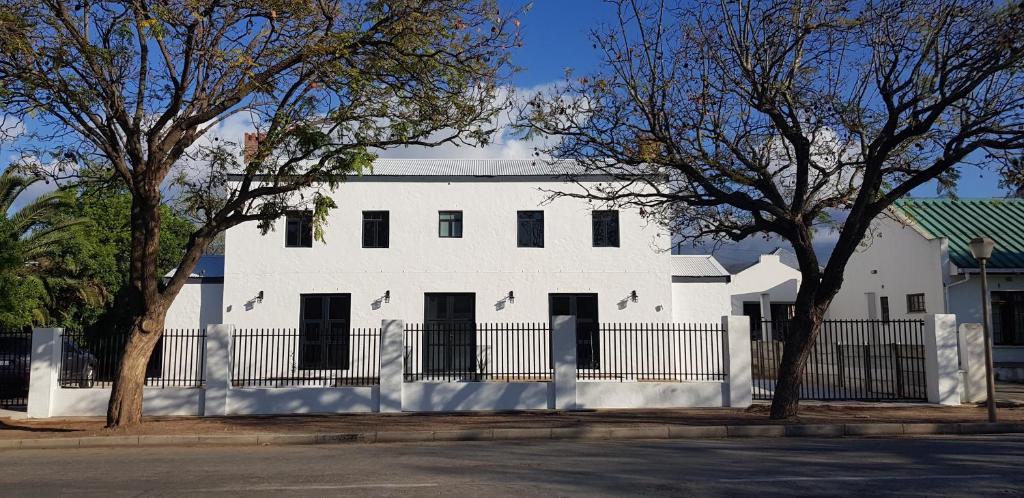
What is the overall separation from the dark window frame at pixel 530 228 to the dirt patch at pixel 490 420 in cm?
781

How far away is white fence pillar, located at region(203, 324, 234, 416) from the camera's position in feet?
48.9

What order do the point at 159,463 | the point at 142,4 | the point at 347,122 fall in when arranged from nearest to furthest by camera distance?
the point at 159,463 → the point at 142,4 → the point at 347,122

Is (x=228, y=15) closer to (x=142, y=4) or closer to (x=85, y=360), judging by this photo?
(x=142, y=4)

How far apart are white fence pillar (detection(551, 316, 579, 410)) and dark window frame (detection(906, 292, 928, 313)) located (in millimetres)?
12585

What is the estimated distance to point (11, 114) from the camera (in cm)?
1232

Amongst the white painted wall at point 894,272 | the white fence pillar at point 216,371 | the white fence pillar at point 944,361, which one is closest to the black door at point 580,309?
the white painted wall at point 894,272

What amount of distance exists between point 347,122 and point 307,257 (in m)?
8.77

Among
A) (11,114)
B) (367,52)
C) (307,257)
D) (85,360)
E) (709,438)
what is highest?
(367,52)

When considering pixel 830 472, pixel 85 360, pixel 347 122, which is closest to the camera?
pixel 830 472

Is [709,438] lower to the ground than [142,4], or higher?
lower

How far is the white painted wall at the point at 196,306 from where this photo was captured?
21.5 m

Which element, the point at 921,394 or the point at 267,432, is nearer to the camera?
the point at 267,432

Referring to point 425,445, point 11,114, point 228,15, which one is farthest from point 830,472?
point 11,114

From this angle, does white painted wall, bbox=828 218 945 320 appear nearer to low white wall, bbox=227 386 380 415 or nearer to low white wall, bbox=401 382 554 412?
low white wall, bbox=401 382 554 412
